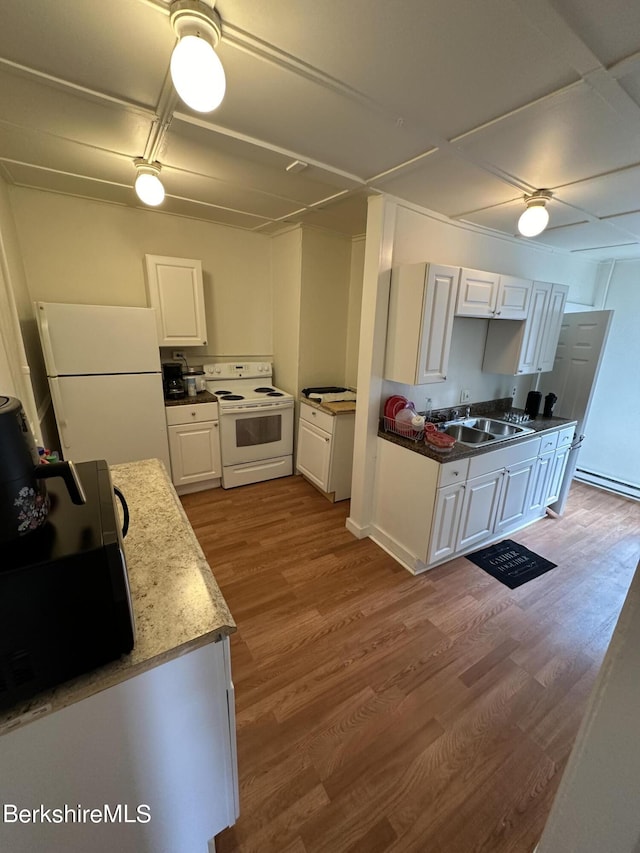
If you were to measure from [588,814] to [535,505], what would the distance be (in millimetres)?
2672

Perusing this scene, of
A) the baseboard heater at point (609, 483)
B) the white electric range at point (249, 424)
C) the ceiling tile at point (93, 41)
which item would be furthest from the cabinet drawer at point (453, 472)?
the baseboard heater at point (609, 483)

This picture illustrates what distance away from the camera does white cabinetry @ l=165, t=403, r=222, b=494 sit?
119 inches

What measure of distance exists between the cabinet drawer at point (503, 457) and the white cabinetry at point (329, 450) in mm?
1157

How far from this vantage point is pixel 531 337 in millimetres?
2840

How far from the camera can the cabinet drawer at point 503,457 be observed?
2.28 metres

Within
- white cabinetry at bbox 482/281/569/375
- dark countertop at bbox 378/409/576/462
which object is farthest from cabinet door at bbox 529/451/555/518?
white cabinetry at bbox 482/281/569/375

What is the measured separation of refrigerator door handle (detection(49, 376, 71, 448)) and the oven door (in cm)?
117

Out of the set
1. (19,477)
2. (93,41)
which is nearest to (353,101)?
(93,41)

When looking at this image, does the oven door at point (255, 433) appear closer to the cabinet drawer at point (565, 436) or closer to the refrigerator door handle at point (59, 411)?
the refrigerator door handle at point (59, 411)

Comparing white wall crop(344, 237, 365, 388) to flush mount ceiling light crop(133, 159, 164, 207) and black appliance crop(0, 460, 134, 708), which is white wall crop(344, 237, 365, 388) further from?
black appliance crop(0, 460, 134, 708)

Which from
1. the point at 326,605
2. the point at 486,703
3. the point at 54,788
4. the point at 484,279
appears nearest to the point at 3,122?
the point at 54,788

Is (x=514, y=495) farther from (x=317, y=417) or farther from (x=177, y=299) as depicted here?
(x=177, y=299)

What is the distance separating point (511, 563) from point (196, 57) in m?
3.12

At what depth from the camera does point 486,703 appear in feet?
5.17
